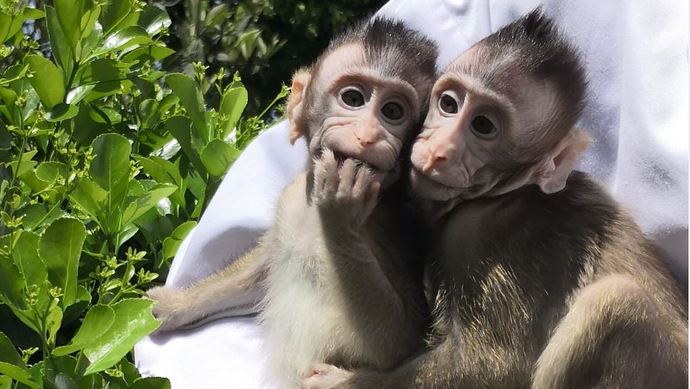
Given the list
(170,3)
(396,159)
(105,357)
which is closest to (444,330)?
(396,159)

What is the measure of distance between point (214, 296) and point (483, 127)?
0.84 m

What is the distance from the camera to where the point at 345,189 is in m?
1.92

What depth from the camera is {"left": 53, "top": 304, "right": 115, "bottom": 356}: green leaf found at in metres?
1.86

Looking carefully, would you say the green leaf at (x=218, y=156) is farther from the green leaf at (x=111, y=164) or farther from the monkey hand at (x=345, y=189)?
the monkey hand at (x=345, y=189)

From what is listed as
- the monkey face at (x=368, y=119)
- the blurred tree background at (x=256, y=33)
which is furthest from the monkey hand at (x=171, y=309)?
the blurred tree background at (x=256, y=33)

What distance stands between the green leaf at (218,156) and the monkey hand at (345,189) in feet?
2.14

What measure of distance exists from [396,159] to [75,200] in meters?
0.62

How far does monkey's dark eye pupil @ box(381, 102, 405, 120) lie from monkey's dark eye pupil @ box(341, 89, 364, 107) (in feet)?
0.19

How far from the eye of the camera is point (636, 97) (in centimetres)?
236

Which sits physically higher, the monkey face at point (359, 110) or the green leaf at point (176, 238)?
the monkey face at point (359, 110)

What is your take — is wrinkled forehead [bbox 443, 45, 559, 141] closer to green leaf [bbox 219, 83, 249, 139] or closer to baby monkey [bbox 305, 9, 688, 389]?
baby monkey [bbox 305, 9, 688, 389]

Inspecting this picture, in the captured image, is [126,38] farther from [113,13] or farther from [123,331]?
[123,331]

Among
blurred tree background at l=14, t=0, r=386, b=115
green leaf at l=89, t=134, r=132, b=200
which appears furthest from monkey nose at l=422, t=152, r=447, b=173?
blurred tree background at l=14, t=0, r=386, b=115

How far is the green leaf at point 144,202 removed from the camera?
2.25 meters
